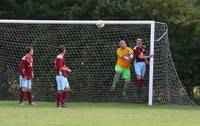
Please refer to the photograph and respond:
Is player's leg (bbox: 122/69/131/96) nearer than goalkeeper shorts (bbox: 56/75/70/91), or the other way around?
goalkeeper shorts (bbox: 56/75/70/91)

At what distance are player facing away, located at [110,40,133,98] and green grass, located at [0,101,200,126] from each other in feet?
8.19

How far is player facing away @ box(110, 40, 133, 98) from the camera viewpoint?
18.9m

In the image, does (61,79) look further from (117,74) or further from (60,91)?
(117,74)

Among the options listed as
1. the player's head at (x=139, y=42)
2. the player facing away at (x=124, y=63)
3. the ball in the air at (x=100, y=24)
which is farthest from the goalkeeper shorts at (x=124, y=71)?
the ball in the air at (x=100, y=24)

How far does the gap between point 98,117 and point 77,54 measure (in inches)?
273

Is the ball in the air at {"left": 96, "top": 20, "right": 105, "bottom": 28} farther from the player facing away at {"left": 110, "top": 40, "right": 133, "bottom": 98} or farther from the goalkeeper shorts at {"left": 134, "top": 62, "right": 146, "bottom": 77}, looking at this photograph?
the goalkeeper shorts at {"left": 134, "top": 62, "right": 146, "bottom": 77}

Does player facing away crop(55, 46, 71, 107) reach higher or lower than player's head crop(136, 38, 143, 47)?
lower

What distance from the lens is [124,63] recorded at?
1916cm

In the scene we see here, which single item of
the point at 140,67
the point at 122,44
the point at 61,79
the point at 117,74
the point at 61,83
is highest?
the point at 122,44

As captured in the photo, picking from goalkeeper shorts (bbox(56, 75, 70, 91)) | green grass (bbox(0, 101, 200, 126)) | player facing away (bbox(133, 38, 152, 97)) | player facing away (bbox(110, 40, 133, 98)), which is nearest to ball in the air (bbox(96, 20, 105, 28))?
player facing away (bbox(110, 40, 133, 98))

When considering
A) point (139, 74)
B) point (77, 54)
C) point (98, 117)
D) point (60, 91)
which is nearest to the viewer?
point (98, 117)

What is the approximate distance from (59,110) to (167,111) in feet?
9.46

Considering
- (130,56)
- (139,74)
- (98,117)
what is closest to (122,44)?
(130,56)

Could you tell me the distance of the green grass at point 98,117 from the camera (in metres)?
12.4
